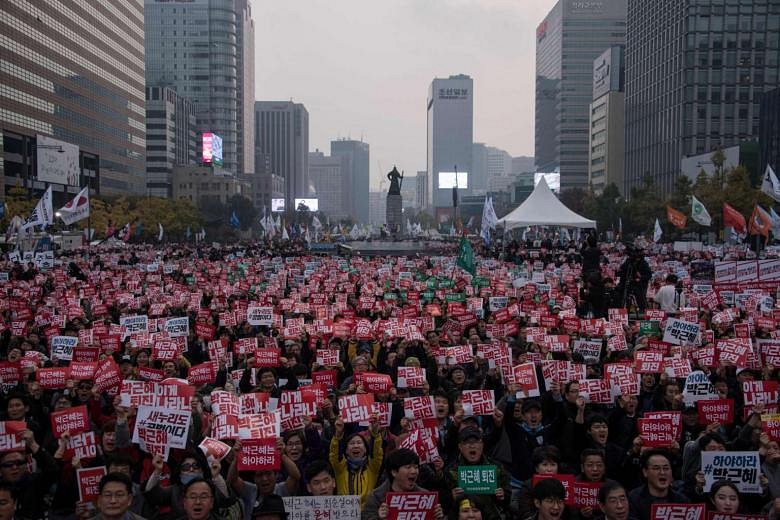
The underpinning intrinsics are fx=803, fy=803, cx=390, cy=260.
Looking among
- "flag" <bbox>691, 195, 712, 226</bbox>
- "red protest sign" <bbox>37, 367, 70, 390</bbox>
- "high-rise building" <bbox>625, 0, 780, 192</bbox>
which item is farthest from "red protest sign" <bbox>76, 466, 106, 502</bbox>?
"high-rise building" <bbox>625, 0, 780, 192</bbox>

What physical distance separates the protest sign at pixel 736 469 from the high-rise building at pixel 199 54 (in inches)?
6214

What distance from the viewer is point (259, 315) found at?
15.7 m

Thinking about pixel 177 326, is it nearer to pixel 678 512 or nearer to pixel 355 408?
pixel 355 408

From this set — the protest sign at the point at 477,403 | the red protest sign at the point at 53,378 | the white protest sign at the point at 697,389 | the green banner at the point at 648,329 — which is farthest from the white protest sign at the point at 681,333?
the red protest sign at the point at 53,378

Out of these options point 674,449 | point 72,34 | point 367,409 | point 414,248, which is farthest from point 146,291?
point 72,34

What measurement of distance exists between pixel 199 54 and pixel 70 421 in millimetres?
160940

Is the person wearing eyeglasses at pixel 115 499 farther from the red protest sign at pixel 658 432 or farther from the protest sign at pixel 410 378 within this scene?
the red protest sign at pixel 658 432

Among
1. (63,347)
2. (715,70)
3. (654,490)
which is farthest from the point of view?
(715,70)

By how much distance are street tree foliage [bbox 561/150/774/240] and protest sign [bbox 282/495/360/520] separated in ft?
137

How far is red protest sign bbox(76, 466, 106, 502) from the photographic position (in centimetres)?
647

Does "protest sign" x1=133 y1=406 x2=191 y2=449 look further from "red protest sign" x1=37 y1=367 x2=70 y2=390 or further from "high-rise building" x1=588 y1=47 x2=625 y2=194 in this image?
"high-rise building" x1=588 y1=47 x2=625 y2=194


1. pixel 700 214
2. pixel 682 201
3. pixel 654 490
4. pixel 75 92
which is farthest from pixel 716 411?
pixel 75 92

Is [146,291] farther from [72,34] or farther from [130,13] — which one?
[130,13]

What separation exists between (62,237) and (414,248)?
2583 centimetres
